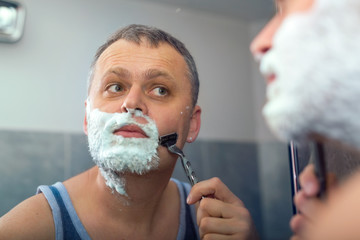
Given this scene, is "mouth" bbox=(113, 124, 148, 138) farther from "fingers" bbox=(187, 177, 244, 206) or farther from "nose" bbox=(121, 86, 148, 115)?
"fingers" bbox=(187, 177, 244, 206)

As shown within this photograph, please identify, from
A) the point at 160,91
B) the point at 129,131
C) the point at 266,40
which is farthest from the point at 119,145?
the point at 266,40

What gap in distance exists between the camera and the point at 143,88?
624 mm

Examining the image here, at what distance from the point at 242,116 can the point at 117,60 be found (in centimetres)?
32

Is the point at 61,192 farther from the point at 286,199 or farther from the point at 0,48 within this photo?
the point at 286,199

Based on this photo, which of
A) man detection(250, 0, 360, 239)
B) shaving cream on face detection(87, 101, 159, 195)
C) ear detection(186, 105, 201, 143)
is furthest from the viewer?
ear detection(186, 105, 201, 143)

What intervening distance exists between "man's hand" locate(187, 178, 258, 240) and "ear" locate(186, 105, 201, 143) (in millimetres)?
109

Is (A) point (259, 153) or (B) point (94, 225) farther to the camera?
(A) point (259, 153)

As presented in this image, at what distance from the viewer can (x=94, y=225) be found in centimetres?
66

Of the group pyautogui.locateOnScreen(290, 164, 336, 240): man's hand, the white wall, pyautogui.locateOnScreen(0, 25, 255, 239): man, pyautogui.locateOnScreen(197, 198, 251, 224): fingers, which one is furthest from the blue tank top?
pyautogui.locateOnScreen(290, 164, 336, 240): man's hand

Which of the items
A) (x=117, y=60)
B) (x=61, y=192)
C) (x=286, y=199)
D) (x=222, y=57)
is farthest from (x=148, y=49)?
(x=286, y=199)

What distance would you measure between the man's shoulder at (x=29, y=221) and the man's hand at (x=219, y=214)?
0.26 metres

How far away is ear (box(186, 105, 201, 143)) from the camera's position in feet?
2.33

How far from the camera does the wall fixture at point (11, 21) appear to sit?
0.65m

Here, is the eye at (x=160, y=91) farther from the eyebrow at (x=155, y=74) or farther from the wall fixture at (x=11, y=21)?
the wall fixture at (x=11, y=21)
